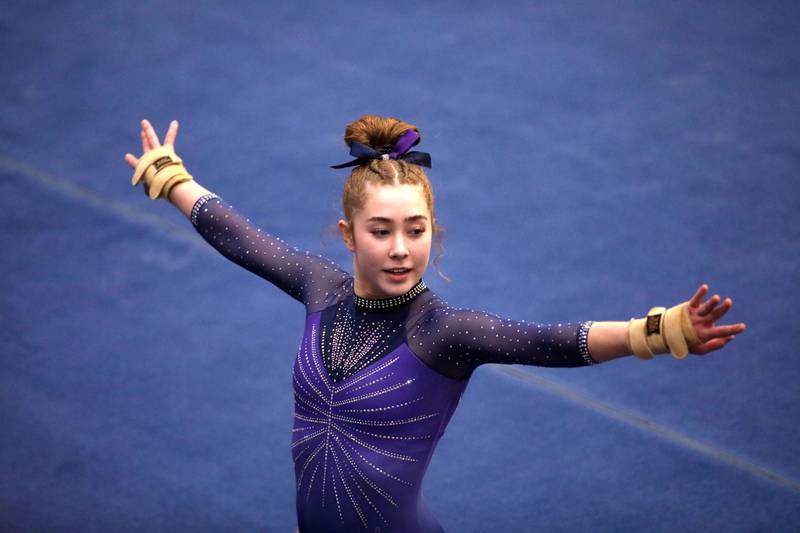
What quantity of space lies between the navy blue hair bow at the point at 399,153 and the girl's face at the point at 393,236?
0.10 meters

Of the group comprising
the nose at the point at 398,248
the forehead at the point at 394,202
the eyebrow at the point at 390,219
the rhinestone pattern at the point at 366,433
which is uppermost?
the forehead at the point at 394,202

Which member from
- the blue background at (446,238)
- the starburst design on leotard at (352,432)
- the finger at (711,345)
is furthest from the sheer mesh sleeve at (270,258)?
the blue background at (446,238)

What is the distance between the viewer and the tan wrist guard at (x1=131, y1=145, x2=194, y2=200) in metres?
2.91

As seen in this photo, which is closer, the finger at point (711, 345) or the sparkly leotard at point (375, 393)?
the finger at point (711, 345)

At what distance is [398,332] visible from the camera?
258 cm

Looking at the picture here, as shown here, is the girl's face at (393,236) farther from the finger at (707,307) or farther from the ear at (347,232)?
the finger at (707,307)

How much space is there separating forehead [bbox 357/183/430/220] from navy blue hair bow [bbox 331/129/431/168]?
10 cm

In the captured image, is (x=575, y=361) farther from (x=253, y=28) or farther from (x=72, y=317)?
(x=253, y=28)

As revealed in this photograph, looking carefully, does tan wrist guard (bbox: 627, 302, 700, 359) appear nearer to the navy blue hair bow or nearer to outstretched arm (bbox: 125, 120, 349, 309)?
the navy blue hair bow

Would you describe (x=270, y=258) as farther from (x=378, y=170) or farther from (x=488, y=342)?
(x=488, y=342)

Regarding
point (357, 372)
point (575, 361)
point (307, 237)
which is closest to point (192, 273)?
point (307, 237)

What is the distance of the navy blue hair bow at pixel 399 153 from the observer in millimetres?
2615

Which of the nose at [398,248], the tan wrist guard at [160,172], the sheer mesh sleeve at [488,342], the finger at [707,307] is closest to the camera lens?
the finger at [707,307]

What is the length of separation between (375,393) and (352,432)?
0.39 ft
